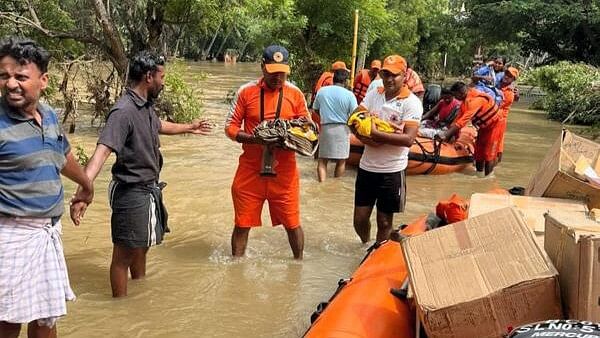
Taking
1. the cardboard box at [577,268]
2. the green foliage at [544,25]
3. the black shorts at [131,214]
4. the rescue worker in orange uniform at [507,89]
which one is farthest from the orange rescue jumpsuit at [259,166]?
the green foliage at [544,25]

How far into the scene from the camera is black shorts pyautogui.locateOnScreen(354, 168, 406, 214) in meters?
5.35

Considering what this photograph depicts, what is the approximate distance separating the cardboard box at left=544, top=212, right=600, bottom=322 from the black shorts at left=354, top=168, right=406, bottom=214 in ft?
8.37

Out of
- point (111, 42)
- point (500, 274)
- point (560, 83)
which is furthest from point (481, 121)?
point (560, 83)

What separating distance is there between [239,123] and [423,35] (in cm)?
3225

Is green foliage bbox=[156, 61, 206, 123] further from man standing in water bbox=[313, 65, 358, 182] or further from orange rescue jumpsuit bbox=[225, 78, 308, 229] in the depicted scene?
orange rescue jumpsuit bbox=[225, 78, 308, 229]

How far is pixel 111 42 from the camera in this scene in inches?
466

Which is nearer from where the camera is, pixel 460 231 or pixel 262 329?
pixel 460 231

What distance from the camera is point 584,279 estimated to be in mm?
2449

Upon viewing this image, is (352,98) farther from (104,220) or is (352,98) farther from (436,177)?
(104,220)

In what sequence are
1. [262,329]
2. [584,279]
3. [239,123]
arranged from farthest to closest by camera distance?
[239,123] → [262,329] → [584,279]

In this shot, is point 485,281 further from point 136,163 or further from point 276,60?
point 276,60

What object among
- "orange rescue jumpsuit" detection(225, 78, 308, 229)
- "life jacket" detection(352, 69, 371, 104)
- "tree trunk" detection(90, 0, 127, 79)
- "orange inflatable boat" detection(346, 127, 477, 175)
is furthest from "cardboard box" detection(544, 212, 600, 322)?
"tree trunk" detection(90, 0, 127, 79)

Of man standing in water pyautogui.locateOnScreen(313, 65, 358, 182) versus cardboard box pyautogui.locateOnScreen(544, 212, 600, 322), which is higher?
cardboard box pyautogui.locateOnScreen(544, 212, 600, 322)

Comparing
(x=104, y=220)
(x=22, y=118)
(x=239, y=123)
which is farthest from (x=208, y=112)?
(x=22, y=118)
